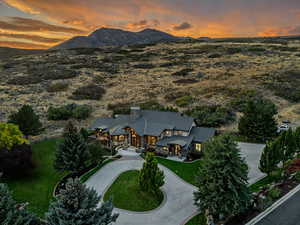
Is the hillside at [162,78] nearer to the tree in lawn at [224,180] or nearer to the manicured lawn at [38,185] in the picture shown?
the manicured lawn at [38,185]

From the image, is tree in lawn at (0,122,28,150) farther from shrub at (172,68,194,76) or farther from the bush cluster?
shrub at (172,68,194,76)

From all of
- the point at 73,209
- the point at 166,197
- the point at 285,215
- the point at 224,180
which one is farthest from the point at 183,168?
the point at 73,209

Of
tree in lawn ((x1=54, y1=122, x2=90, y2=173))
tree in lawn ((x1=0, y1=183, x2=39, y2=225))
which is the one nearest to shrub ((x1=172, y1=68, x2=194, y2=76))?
tree in lawn ((x1=54, y1=122, x2=90, y2=173))

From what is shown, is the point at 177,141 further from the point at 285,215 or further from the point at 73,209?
the point at 73,209

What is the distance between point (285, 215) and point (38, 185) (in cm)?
2537

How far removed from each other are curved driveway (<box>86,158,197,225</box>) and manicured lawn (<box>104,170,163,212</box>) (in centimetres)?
61

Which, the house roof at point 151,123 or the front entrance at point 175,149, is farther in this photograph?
the house roof at point 151,123

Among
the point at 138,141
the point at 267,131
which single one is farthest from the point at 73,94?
the point at 267,131

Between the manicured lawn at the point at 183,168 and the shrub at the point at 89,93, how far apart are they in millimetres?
39168

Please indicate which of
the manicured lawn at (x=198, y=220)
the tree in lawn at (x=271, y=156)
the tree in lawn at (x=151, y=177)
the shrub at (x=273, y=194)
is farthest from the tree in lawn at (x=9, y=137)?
the tree in lawn at (x=271, y=156)

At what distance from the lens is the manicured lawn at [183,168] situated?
2616 centimetres

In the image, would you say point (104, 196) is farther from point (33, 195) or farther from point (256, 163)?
point (256, 163)

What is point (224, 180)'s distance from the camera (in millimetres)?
17172

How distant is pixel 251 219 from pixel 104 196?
47.4ft
